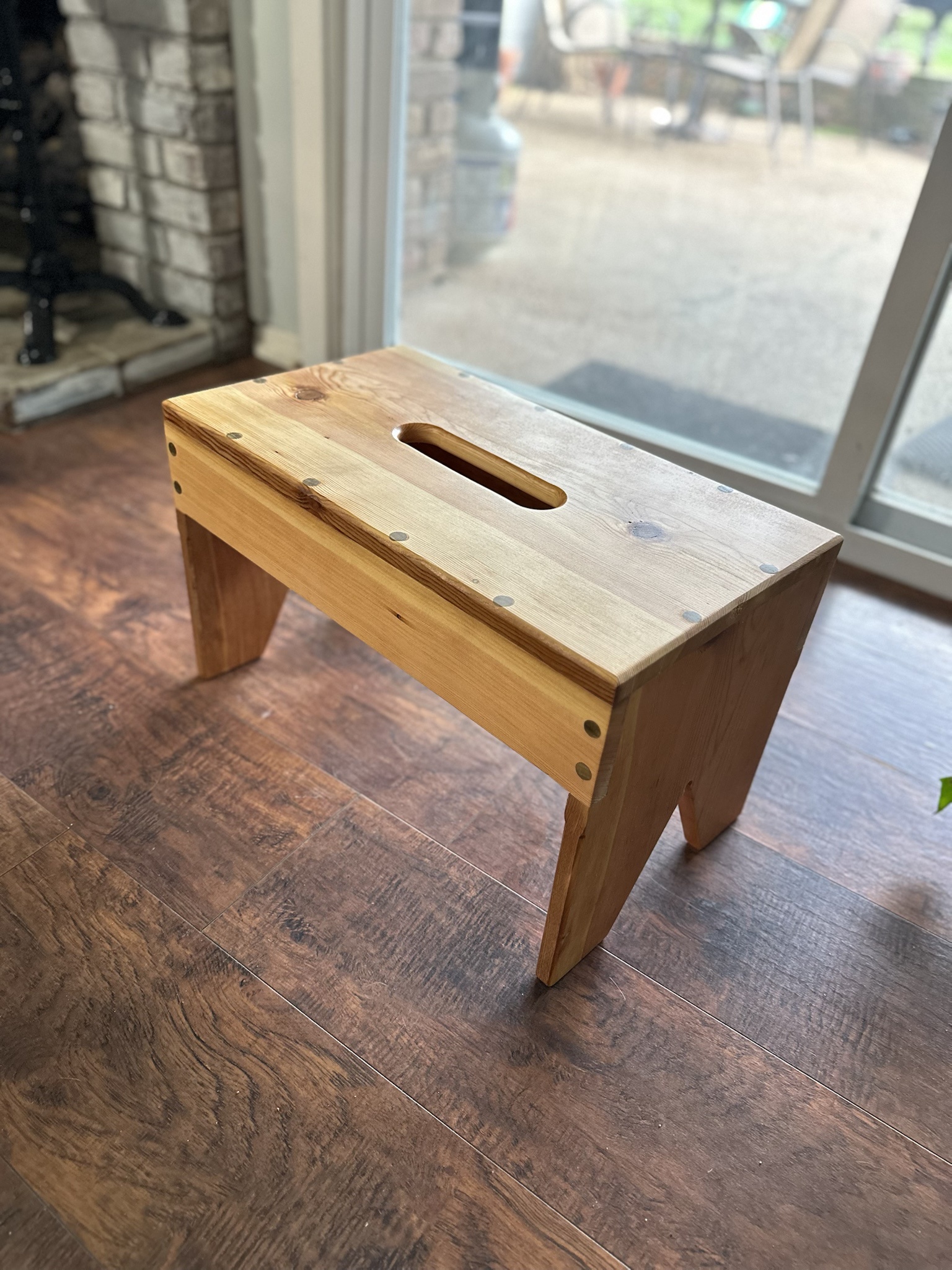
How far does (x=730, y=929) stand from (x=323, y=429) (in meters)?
0.83

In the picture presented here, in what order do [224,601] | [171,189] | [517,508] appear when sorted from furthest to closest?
[171,189] → [224,601] → [517,508]

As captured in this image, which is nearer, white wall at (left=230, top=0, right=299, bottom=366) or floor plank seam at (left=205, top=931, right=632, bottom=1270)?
floor plank seam at (left=205, top=931, right=632, bottom=1270)

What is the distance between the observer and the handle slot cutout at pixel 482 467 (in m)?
1.15

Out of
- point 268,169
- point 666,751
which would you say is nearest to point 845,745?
point 666,751

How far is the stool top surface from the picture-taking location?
2.95 feet

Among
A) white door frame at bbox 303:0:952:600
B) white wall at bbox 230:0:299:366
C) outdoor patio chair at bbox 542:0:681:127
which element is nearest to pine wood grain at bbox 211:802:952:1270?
white door frame at bbox 303:0:952:600

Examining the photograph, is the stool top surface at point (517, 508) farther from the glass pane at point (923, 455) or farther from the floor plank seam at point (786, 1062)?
the glass pane at point (923, 455)

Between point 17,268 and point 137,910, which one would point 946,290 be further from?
point 17,268

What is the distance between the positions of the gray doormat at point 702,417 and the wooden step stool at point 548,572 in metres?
1.05

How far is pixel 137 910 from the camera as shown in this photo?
1139 millimetres

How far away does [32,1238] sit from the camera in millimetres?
847

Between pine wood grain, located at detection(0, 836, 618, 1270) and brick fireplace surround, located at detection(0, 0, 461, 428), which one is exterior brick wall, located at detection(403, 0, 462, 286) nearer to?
brick fireplace surround, located at detection(0, 0, 461, 428)

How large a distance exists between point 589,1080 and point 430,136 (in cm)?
221

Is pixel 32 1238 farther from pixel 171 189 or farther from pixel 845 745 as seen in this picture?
pixel 171 189
